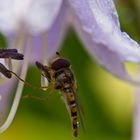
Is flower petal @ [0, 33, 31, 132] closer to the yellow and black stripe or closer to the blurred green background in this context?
the yellow and black stripe

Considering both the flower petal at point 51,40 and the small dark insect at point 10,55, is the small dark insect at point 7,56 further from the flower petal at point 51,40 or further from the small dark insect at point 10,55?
the flower petal at point 51,40

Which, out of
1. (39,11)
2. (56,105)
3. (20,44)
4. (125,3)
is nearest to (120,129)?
(56,105)

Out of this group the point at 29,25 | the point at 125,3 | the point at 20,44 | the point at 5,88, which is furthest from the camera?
the point at 125,3

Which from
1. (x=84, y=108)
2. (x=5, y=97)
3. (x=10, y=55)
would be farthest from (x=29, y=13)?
(x=84, y=108)

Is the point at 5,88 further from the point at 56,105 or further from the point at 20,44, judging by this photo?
the point at 56,105

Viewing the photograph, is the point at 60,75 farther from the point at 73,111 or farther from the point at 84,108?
the point at 84,108

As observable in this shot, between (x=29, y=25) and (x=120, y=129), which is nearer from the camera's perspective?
(x=29, y=25)

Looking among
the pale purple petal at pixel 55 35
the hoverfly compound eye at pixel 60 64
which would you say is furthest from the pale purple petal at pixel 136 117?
the hoverfly compound eye at pixel 60 64

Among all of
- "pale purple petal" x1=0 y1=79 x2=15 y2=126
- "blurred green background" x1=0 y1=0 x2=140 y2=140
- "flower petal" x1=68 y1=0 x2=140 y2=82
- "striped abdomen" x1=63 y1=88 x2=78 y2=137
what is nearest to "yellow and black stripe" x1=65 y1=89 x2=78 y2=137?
"striped abdomen" x1=63 y1=88 x2=78 y2=137
